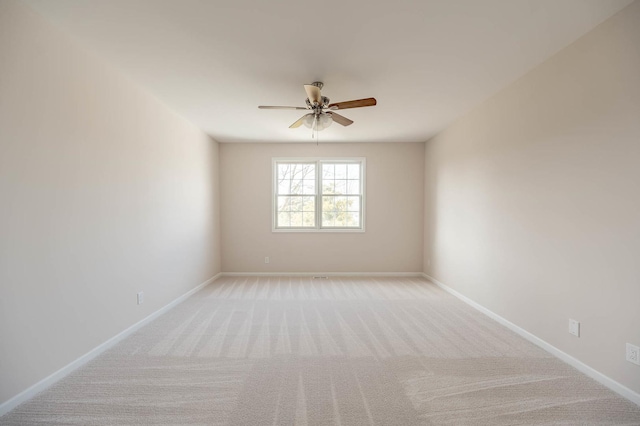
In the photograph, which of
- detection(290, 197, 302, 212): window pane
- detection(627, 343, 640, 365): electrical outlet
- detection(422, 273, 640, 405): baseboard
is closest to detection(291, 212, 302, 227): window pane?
detection(290, 197, 302, 212): window pane

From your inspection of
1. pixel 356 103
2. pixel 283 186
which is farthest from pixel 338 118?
pixel 283 186

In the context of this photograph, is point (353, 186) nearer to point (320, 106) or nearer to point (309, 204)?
point (309, 204)

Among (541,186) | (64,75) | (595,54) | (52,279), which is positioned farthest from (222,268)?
(595,54)

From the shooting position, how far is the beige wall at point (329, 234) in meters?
5.90

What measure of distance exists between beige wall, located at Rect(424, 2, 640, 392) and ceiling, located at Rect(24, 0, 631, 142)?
10.6 inches

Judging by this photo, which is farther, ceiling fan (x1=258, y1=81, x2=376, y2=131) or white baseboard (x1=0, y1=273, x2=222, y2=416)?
ceiling fan (x1=258, y1=81, x2=376, y2=131)

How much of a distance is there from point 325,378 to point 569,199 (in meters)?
2.35

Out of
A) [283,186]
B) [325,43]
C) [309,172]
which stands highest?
[325,43]

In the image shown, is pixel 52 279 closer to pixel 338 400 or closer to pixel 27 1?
pixel 27 1

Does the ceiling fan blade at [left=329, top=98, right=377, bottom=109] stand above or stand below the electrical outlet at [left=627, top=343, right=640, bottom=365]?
above

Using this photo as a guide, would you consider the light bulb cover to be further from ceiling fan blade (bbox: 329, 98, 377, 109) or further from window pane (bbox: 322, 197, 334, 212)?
window pane (bbox: 322, 197, 334, 212)

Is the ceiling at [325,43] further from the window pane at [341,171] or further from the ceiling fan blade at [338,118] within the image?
the window pane at [341,171]

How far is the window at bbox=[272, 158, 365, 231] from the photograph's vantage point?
6004 millimetres

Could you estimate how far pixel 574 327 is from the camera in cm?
244
